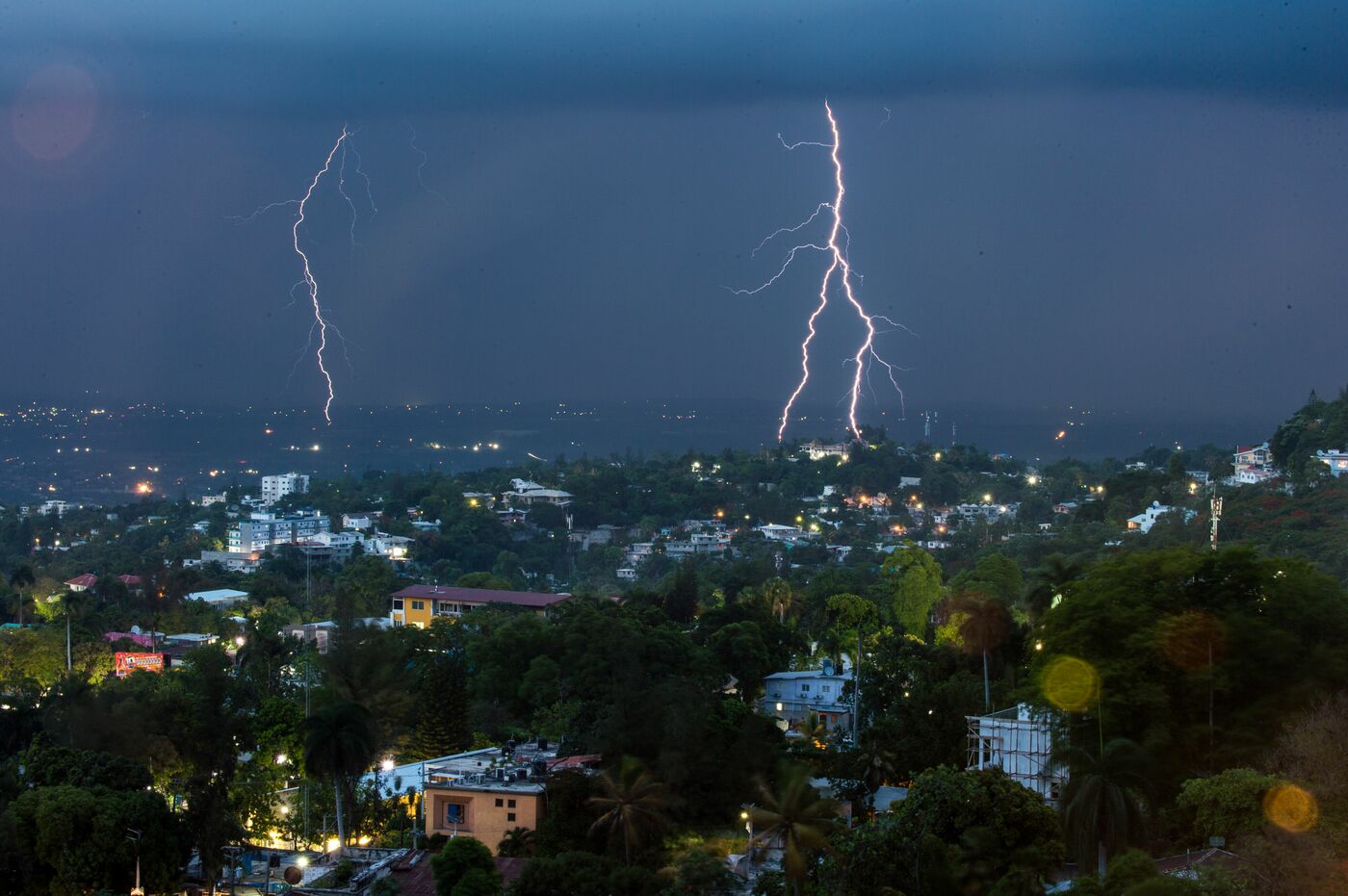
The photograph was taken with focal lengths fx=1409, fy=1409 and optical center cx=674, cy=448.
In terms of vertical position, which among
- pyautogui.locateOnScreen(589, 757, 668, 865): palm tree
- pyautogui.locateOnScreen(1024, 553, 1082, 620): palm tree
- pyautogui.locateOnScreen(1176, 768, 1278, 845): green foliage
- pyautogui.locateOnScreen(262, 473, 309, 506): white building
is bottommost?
pyautogui.locateOnScreen(589, 757, 668, 865): palm tree

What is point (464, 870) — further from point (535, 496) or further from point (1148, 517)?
point (535, 496)

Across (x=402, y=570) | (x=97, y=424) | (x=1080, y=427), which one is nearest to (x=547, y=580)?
(x=402, y=570)

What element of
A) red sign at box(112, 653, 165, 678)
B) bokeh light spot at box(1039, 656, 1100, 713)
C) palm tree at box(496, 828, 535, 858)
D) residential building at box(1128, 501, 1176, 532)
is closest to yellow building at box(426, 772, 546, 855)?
palm tree at box(496, 828, 535, 858)

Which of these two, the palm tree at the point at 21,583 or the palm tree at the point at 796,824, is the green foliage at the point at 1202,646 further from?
the palm tree at the point at 21,583

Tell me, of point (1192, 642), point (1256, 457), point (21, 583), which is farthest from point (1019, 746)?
point (1256, 457)

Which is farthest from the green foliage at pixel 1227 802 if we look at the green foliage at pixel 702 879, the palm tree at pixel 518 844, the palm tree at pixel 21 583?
the palm tree at pixel 21 583

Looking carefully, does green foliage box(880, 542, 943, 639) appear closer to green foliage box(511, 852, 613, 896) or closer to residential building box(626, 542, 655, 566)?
green foliage box(511, 852, 613, 896)
